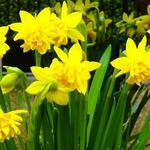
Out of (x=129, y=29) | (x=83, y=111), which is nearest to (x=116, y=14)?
(x=129, y=29)

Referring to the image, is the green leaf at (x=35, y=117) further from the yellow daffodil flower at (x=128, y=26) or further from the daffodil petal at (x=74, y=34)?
the yellow daffodil flower at (x=128, y=26)

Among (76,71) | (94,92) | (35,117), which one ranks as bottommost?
(94,92)

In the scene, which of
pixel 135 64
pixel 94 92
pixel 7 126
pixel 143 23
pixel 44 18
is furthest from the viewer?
pixel 143 23

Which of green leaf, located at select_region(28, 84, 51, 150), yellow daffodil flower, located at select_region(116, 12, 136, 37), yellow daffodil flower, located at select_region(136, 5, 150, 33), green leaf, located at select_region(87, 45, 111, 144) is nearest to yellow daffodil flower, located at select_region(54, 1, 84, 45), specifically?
green leaf, located at select_region(28, 84, 51, 150)

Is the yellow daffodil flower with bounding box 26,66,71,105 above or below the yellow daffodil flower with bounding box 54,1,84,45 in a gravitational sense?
below

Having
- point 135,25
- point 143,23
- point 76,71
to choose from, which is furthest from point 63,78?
point 135,25

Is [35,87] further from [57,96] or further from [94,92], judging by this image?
[94,92]

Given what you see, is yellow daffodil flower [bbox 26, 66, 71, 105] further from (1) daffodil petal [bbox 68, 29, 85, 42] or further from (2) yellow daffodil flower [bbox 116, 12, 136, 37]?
(2) yellow daffodil flower [bbox 116, 12, 136, 37]

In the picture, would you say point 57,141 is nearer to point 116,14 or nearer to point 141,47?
point 141,47

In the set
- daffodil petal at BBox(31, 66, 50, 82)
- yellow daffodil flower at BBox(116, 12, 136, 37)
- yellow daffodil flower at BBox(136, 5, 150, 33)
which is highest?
daffodil petal at BBox(31, 66, 50, 82)
